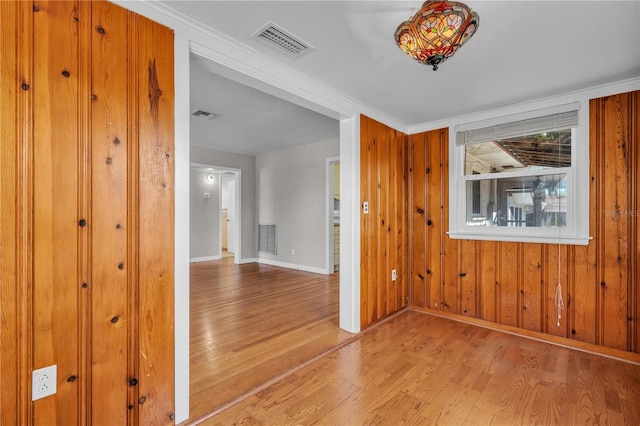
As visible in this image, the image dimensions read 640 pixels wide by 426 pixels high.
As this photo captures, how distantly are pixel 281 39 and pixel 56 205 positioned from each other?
59.7 inches

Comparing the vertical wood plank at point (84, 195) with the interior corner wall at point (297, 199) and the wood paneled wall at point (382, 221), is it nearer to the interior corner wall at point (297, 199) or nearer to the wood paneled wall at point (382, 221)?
the wood paneled wall at point (382, 221)

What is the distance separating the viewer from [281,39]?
6.23 feet

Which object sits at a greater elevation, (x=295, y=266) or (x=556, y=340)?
(x=295, y=266)

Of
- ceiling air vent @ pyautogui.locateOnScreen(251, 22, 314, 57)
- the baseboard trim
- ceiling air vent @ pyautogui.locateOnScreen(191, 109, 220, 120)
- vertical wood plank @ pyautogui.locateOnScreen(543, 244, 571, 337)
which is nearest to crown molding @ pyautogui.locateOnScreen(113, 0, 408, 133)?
ceiling air vent @ pyautogui.locateOnScreen(251, 22, 314, 57)

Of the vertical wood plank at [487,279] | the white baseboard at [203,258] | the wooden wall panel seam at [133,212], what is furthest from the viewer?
the white baseboard at [203,258]

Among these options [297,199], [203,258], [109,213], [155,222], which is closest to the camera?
[109,213]

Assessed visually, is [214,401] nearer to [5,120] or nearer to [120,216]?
[120,216]

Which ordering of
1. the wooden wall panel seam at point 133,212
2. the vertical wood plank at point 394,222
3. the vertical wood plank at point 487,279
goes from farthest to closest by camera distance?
the vertical wood plank at point 394,222 < the vertical wood plank at point 487,279 < the wooden wall panel seam at point 133,212

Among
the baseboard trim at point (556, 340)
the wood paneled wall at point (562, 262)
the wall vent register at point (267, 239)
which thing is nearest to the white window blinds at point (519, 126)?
the wood paneled wall at point (562, 262)

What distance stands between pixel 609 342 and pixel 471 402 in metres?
1.62

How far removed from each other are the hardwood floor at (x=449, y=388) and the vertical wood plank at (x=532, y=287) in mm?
214

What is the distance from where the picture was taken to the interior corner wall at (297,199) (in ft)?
18.4

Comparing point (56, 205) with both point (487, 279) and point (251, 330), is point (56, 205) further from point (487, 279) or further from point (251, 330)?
point (487, 279)

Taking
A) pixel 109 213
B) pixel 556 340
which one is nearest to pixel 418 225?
pixel 556 340
